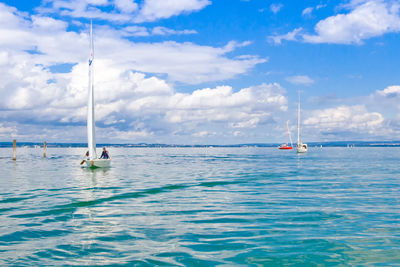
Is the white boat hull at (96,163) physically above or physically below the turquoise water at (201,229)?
above

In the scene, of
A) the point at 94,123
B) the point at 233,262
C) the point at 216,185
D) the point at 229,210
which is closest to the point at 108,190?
the point at 216,185

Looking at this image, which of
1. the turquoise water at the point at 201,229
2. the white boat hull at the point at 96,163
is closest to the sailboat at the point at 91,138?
A: the white boat hull at the point at 96,163

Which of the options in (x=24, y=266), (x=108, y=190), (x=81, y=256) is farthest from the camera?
(x=108, y=190)

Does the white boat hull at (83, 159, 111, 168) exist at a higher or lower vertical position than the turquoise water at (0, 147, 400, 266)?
higher

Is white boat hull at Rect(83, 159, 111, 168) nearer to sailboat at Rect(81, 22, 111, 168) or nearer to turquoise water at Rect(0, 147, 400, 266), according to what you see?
sailboat at Rect(81, 22, 111, 168)

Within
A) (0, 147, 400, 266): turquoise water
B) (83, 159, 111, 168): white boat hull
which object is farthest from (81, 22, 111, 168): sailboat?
(0, 147, 400, 266): turquoise water

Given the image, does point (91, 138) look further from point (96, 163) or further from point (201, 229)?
point (201, 229)

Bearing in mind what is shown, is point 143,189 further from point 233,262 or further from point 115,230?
point 233,262

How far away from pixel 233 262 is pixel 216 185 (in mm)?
24712

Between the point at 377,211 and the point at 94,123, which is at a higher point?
the point at 94,123

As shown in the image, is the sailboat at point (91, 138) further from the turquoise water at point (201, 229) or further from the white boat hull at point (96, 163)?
the turquoise water at point (201, 229)

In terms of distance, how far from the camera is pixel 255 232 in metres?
16.0

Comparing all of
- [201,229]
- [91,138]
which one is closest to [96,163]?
[91,138]

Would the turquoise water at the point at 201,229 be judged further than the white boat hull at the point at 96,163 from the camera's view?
No
